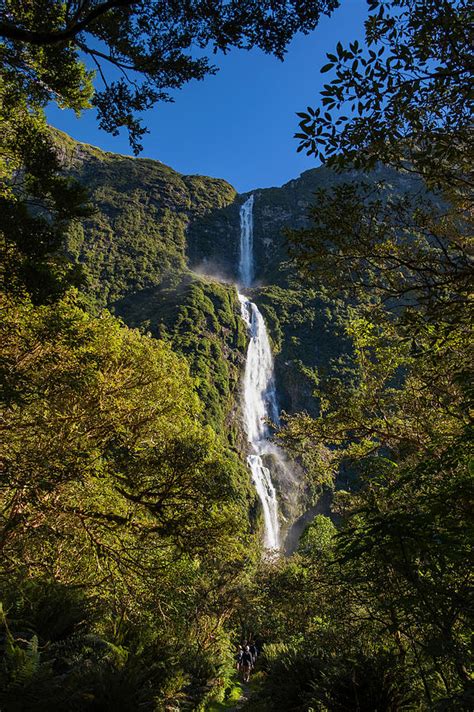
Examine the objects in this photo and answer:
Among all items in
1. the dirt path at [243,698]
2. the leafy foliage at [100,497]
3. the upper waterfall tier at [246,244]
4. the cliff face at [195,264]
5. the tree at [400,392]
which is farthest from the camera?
the upper waterfall tier at [246,244]

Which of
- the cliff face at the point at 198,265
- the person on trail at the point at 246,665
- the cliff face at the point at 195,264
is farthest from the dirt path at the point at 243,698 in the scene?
the cliff face at the point at 198,265

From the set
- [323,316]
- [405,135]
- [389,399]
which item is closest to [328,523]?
[389,399]

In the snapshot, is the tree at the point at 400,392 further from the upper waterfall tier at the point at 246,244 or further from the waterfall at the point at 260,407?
the upper waterfall tier at the point at 246,244

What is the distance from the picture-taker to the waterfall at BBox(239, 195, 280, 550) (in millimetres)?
44731

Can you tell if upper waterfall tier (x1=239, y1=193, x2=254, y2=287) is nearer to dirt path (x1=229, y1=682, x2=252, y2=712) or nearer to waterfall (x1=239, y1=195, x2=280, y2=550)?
waterfall (x1=239, y1=195, x2=280, y2=550)

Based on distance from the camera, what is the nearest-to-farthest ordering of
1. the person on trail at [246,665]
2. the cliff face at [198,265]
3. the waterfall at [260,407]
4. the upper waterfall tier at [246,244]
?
the person on trail at [246,665], the waterfall at [260,407], the cliff face at [198,265], the upper waterfall tier at [246,244]

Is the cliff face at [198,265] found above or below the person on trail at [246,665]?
above

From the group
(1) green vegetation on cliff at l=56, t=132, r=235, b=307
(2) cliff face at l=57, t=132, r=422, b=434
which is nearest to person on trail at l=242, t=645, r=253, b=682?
(2) cliff face at l=57, t=132, r=422, b=434

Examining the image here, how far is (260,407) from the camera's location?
→ 189 feet

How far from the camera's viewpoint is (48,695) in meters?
4.01

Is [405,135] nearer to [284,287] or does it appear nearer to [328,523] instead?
[328,523]

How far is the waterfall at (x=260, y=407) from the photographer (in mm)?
44731

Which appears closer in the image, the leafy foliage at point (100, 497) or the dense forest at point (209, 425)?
the dense forest at point (209, 425)

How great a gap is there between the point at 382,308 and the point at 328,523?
89.5ft
